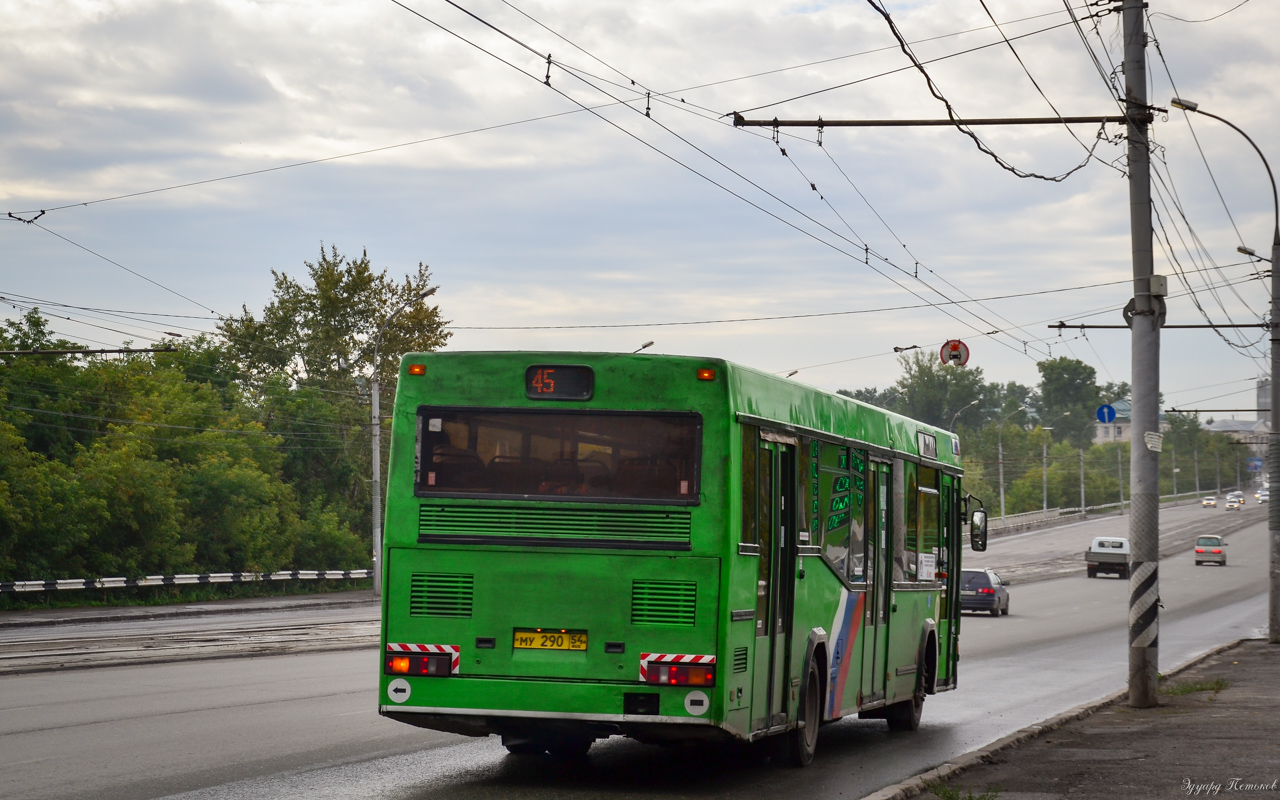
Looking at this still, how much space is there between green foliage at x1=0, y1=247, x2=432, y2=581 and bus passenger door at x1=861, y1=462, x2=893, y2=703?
2627cm

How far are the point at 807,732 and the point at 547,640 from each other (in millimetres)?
2806

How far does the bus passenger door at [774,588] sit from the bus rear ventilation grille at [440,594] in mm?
1918

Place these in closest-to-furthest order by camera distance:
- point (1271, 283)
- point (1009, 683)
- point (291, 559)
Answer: point (1009, 683), point (1271, 283), point (291, 559)

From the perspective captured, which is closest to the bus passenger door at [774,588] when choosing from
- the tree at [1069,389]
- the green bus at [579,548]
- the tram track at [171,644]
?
the green bus at [579,548]

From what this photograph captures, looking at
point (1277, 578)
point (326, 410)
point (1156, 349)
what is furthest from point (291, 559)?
point (1156, 349)

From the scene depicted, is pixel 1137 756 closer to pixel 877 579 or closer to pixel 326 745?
pixel 877 579

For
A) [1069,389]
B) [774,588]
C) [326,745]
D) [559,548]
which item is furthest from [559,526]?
[1069,389]

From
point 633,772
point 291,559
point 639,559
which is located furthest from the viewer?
point 291,559

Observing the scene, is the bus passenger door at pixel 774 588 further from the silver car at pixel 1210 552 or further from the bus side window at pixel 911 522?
the silver car at pixel 1210 552

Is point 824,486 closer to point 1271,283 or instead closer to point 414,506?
point 414,506

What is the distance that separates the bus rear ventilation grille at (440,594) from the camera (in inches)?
370

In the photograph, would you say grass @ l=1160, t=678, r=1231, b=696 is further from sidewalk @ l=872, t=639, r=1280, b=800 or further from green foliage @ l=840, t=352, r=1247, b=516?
green foliage @ l=840, t=352, r=1247, b=516

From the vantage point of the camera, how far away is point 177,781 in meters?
9.30

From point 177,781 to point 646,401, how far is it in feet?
12.5
